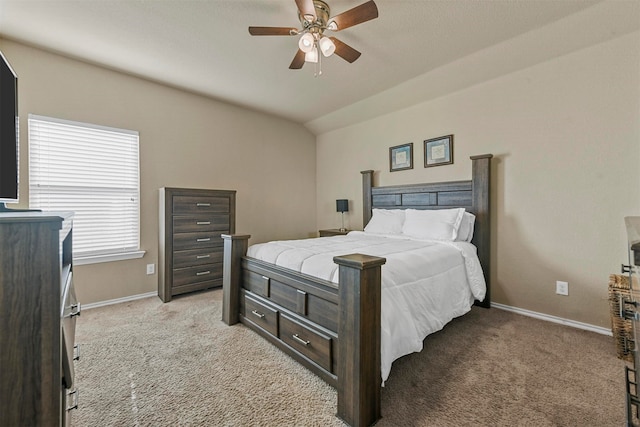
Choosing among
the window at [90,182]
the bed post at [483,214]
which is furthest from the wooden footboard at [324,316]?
the bed post at [483,214]

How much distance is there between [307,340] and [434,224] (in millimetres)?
1955

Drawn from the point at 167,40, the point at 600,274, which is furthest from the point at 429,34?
the point at 600,274

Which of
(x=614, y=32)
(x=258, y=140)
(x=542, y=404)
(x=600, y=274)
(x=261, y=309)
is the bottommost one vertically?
(x=542, y=404)

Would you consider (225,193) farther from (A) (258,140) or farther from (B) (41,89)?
(B) (41,89)

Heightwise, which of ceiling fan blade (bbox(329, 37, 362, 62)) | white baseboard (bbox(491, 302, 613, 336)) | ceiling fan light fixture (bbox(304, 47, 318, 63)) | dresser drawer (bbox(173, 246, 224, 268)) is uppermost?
ceiling fan blade (bbox(329, 37, 362, 62))

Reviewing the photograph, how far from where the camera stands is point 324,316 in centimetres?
172

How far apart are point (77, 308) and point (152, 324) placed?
1329 millimetres

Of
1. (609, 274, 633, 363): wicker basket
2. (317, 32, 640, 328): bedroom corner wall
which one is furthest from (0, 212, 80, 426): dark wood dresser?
(317, 32, 640, 328): bedroom corner wall

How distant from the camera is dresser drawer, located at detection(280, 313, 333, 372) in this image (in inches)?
66.0

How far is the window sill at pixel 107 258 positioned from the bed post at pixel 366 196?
10.2 feet

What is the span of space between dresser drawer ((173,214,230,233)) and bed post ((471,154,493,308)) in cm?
315

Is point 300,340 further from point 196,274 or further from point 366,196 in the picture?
point 366,196

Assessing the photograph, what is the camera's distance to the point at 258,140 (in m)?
4.53

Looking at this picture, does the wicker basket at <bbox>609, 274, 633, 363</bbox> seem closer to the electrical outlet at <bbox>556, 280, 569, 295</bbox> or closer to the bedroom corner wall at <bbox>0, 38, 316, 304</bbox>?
the electrical outlet at <bbox>556, 280, 569, 295</bbox>
